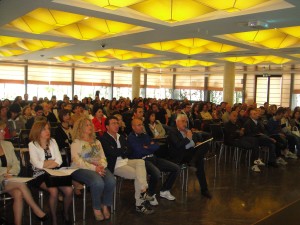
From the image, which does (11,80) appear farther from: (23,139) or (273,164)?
(273,164)

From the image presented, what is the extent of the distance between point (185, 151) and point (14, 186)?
269 centimetres

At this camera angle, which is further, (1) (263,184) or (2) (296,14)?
(2) (296,14)

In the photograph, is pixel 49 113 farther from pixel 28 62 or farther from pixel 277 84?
pixel 277 84

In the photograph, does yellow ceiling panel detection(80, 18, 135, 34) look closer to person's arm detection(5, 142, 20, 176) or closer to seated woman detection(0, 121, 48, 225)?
seated woman detection(0, 121, 48, 225)

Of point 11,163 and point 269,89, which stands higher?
point 269,89

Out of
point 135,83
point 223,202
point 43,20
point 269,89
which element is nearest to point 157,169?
point 223,202

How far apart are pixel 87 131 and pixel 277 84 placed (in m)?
19.3

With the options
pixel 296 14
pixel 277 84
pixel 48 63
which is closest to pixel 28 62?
pixel 48 63

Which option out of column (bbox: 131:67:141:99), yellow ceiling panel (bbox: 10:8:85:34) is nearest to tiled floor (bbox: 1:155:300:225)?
yellow ceiling panel (bbox: 10:8:85:34)

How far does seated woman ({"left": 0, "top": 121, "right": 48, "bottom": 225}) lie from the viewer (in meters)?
3.50

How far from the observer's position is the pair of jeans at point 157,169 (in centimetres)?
462

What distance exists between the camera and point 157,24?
8703 mm

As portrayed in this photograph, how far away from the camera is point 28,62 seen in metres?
21.4

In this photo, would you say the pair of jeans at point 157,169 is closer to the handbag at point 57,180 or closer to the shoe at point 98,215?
the shoe at point 98,215
